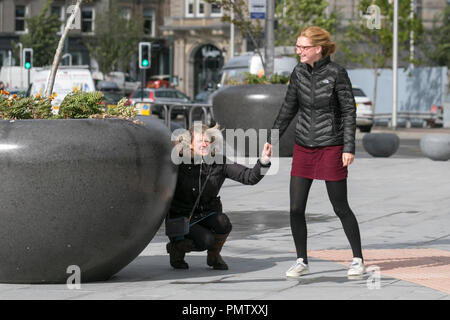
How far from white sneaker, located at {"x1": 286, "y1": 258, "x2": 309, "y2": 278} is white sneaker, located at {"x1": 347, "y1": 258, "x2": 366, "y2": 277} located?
0.94ft

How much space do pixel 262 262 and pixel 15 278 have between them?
2.04m

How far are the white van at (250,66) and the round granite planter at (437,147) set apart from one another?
1503 centimetres

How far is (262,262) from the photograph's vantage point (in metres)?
8.12

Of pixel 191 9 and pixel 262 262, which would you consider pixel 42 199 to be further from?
pixel 191 9

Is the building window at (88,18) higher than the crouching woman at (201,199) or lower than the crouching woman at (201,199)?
higher

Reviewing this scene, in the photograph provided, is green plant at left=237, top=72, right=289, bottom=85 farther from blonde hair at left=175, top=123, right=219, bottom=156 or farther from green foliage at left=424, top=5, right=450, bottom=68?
green foliage at left=424, top=5, right=450, bottom=68

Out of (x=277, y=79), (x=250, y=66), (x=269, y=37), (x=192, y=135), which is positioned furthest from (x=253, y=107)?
(x=250, y=66)

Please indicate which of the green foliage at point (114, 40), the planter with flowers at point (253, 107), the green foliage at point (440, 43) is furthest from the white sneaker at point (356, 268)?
the green foliage at point (114, 40)

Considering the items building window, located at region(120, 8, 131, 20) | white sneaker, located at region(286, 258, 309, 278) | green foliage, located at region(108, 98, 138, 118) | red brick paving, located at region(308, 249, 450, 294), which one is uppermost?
building window, located at region(120, 8, 131, 20)

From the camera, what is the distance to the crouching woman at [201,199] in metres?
7.58

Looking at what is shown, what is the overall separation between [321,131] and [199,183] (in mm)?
912

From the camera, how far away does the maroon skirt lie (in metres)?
7.30

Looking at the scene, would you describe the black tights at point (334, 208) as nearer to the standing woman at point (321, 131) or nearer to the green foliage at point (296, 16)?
the standing woman at point (321, 131)

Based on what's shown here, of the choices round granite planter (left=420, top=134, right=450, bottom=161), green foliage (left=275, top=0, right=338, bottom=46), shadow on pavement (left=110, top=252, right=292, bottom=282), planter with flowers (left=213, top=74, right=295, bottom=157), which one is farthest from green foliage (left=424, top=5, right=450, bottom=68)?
shadow on pavement (left=110, top=252, right=292, bottom=282)
